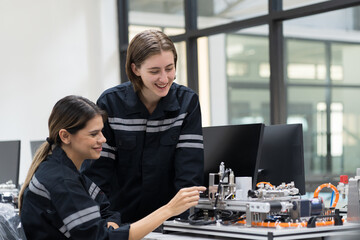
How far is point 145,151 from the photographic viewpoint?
1.94m

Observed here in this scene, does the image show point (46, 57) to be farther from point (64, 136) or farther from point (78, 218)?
point (78, 218)

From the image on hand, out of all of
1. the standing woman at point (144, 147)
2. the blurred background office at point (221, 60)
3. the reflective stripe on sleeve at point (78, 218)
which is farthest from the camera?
the blurred background office at point (221, 60)

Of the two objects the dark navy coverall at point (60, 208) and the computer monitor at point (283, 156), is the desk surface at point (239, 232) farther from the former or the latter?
the computer monitor at point (283, 156)

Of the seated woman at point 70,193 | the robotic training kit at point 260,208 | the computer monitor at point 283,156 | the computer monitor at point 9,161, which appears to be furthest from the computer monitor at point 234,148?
the computer monitor at point 9,161

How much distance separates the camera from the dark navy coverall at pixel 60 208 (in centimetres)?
151

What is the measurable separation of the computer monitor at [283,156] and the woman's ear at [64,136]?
2.83 ft

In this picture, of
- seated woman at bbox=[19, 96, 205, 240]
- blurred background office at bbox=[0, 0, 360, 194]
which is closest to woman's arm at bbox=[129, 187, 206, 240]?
seated woman at bbox=[19, 96, 205, 240]

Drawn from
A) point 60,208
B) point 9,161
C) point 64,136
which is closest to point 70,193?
point 60,208

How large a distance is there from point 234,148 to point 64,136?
2.15 ft

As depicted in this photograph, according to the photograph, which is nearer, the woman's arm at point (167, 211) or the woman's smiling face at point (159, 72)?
the woman's arm at point (167, 211)

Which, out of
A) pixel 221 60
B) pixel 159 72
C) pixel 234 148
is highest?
pixel 221 60

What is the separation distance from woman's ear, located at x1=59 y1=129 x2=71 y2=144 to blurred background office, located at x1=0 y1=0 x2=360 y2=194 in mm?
2602

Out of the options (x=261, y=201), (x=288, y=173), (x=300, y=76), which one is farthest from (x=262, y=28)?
(x=261, y=201)

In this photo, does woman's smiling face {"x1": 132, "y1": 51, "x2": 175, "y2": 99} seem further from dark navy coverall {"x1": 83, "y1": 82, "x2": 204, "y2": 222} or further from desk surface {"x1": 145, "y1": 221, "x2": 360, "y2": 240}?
desk surface {"x1": 145, "y1": 221, "x2": 360, "y2": 240}
